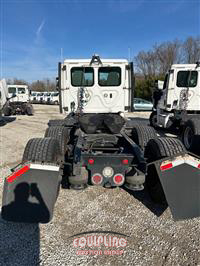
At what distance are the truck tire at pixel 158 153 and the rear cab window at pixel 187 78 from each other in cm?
512

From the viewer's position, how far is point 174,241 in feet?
7.15

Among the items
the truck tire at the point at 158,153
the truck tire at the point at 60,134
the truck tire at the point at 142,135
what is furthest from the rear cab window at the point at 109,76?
the truck tire at the point at 158,153

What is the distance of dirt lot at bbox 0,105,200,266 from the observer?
193 cm

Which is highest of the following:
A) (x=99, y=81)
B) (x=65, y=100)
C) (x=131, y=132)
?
(x=99, y=81)

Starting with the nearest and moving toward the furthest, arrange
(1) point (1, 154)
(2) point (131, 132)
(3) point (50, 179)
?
1. (3) point (50, 179)
2. (2) point (131, 132)
3. (1) point (1, 154)

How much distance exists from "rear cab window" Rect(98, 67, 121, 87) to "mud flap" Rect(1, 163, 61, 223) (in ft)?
10.7

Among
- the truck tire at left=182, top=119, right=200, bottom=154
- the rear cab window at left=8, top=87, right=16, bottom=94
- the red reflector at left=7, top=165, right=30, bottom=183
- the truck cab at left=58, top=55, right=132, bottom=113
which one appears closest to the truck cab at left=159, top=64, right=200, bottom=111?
the truck tire at left=182, top=119, right=200, bottom=154

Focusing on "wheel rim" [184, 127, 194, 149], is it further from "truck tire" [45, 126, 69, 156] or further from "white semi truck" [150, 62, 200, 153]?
"truck tire" [45, 126, 69, 156]

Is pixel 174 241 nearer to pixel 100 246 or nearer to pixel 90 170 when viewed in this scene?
pixel 100 246

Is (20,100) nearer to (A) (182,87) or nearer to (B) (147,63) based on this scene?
(A) (182,87)

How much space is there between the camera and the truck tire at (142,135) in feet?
12.5

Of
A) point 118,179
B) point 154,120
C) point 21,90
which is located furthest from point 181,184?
point 21,90

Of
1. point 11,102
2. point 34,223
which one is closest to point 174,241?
point 34,223

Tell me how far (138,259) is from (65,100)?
401 cm
